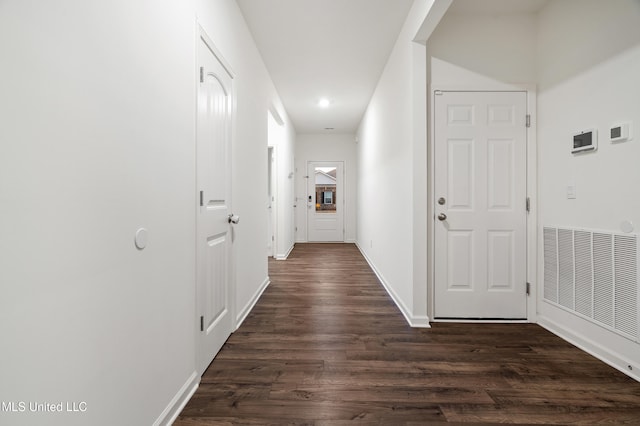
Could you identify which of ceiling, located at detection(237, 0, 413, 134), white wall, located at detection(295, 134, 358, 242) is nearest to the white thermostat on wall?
ceiling, located at detection(237, 0, 413, 134)

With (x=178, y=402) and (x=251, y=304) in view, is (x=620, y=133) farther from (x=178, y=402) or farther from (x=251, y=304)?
(x=251, y=304)

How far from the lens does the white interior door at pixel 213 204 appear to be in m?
1.74

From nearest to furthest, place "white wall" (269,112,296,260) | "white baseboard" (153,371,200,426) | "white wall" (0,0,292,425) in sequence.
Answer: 1. "white wall" (0,0,292,425)
2. "white baseboard" (153,371,200,426)
3. "white wall" (269,112,296,260)

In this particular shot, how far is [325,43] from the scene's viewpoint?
310 cm

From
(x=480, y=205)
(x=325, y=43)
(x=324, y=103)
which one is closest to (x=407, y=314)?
(x=480, y=205)

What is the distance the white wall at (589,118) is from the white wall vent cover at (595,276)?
0.07 meters

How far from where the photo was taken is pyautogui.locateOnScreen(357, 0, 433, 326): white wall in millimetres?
2478

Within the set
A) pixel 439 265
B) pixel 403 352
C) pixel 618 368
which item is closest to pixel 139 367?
pixel 403 352

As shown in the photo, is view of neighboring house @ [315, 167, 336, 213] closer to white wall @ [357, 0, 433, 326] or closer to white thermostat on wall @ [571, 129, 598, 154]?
white wall @ [357, 0, 433, 326]

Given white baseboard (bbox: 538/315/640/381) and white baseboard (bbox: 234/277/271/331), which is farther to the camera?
white baseboard (bbox: 234/277/271/331)

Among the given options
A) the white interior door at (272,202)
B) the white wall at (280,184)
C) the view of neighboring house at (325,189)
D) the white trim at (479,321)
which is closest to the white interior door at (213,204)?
the white trim at (479,321)

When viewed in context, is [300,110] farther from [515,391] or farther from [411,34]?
[515,391]

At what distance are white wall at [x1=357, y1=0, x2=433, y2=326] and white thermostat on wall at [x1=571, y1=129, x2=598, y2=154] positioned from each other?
108 centimetres

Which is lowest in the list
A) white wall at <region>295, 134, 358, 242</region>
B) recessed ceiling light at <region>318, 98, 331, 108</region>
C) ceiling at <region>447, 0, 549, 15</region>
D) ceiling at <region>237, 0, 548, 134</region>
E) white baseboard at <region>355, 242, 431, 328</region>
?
white baseboard at <region>355, 242, 431, 328</region>
